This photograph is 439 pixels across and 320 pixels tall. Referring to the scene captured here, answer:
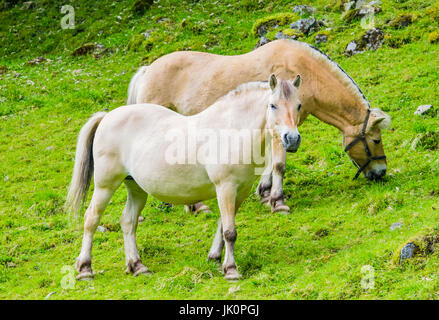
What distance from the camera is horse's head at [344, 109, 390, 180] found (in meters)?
11.0

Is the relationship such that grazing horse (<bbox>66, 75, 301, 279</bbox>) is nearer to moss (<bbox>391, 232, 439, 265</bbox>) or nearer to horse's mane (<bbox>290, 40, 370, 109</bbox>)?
moss (<bbox>391, 232, 439, 265</bbox>)

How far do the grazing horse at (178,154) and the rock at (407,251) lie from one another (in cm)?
188

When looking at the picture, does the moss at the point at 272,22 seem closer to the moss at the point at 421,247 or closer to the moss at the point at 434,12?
the moss at the point at 434,12

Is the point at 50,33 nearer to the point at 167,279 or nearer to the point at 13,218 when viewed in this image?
the point at 13,218

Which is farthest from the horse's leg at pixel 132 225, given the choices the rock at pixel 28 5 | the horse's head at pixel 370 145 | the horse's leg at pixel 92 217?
the rock at pixel 28 5

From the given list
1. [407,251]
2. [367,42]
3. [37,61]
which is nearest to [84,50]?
[37,61]

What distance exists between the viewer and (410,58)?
53.9 ft

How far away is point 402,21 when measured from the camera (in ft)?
60.1

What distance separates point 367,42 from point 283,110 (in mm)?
11694

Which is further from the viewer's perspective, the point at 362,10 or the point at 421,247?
the point at 362,10

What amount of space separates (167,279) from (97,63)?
16.2m

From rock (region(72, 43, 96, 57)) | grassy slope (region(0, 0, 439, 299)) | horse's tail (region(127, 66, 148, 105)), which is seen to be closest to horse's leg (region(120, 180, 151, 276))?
grassy slope (region(0, 0, 439, 299))

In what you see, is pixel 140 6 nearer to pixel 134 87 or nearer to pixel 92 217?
pixel 134 87

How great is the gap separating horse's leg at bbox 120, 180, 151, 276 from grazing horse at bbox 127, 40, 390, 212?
8.57 ft
